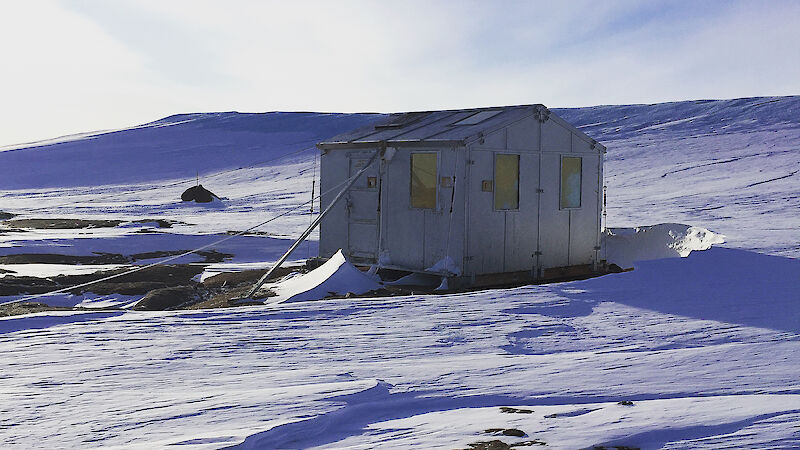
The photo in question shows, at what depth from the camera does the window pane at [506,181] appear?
11898mm

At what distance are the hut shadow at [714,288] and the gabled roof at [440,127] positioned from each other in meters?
3.08

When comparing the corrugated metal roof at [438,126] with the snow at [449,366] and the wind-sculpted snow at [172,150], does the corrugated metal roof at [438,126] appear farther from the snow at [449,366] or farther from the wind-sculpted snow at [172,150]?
the wind-sculpted snow at [172,150]

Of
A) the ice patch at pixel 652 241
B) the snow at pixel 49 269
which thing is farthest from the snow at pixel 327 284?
the ice patch at pixel 652 241

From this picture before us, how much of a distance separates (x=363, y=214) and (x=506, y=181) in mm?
2449

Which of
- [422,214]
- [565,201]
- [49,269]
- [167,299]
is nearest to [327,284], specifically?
[422,214]

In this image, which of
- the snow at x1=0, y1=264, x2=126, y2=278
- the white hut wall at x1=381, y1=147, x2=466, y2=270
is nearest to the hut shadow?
the white hut wall at x1=381, y1=147, x2=466, y2=270

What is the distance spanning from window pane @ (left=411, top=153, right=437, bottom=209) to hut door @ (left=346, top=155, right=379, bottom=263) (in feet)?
2.62

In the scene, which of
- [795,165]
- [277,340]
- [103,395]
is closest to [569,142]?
[277,340]

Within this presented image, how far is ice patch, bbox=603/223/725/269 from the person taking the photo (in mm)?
14070

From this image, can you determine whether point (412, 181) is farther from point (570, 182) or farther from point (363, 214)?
point (570, 182)

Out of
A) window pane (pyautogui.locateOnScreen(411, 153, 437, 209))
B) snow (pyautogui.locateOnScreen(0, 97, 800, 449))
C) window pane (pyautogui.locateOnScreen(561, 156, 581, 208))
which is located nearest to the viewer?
snow (pyautogui.locateOnScreen(0, 97, 800, 449))

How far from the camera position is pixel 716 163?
28.8 m

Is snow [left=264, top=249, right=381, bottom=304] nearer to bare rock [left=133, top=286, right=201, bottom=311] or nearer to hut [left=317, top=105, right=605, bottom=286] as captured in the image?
bare rock [left=133, top=286, right=201, bottom=311]

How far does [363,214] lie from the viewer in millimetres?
12961
